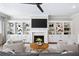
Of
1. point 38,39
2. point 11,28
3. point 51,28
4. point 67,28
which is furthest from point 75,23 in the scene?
point 11,28

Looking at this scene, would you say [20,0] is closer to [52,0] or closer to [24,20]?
[52,0]

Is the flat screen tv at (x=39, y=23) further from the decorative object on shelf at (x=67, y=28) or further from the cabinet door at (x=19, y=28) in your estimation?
the decorative object on shelf at (x=67, y=28)

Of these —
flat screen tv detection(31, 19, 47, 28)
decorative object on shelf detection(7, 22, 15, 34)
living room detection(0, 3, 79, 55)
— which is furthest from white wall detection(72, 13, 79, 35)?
decorative object on shelf detection(7, 22, 15, 34)

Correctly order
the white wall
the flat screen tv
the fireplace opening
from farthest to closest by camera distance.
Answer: the flat screen tv → the fireplace opening → the white wall

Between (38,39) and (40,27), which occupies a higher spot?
(40,27)

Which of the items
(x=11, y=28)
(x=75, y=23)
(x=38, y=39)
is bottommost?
(x=38, y=39)

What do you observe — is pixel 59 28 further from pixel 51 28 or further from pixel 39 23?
pixel 39 23

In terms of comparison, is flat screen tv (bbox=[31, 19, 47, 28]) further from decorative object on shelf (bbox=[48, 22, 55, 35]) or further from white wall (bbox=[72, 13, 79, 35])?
white wall (bbox=[72, 13, 79, 35])

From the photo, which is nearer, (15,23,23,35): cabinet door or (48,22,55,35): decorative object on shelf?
(15,23,23,35): cabinet door

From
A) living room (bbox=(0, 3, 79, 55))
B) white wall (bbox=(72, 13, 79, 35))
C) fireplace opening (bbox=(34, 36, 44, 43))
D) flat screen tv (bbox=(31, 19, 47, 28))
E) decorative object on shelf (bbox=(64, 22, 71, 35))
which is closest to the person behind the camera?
white wall (bbox=(72, 13, 79, 35))

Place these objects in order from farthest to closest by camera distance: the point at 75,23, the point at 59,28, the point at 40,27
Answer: the point at 40,27 → the point at 59,28 → the point at 75,23

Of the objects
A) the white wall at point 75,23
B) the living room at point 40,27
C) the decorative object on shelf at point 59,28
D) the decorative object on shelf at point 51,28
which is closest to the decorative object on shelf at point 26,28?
the living room at point 40,27

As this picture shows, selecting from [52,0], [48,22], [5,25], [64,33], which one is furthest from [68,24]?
[52,0]

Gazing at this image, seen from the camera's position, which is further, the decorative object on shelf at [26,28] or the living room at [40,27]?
the decorative object on shelf at [26,28]
